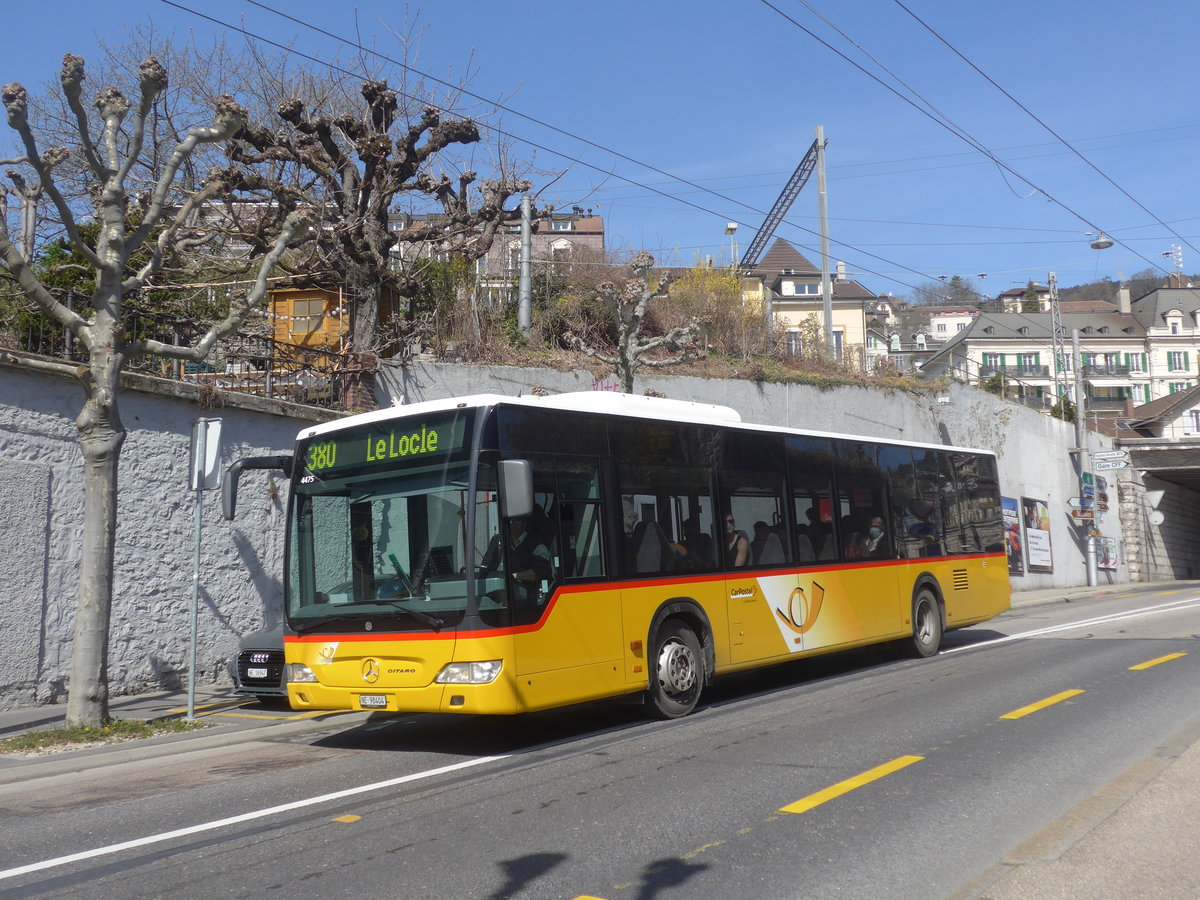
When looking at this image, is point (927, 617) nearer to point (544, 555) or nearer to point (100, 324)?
point (544, 555)

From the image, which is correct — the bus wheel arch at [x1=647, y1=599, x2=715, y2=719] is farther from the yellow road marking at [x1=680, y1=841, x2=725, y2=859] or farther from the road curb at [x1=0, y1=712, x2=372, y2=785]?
the yellow road marking at [x1=680, y1=841, x2=725, y2=859]

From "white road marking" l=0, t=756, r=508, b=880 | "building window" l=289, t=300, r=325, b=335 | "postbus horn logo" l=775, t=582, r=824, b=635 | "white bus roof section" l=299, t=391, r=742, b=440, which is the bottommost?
"white road marking" l=0, t=756, r=508, b=880

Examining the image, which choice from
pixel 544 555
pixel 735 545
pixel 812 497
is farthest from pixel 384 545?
pixel 812 497

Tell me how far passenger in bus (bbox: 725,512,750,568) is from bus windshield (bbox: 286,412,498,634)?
11.1 ft

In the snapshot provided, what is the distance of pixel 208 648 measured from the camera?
1331cm

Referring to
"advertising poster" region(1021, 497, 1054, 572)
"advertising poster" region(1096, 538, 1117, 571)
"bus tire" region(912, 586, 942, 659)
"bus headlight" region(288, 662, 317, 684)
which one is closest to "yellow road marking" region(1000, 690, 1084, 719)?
"bus tire" region(912, 586, 942, 659)

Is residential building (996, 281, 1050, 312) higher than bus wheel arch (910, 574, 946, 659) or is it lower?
higher

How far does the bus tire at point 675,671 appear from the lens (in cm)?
977

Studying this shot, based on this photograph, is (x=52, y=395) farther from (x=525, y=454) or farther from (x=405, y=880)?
(x=405, y=880)

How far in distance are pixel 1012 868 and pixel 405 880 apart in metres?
2.83

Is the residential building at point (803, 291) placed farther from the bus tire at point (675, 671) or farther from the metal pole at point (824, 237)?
the bus tire at point (675, 671)

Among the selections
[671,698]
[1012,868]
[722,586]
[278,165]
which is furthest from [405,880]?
[278,165]

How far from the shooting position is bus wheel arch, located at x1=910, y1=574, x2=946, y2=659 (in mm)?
14172

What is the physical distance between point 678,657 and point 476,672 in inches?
101
